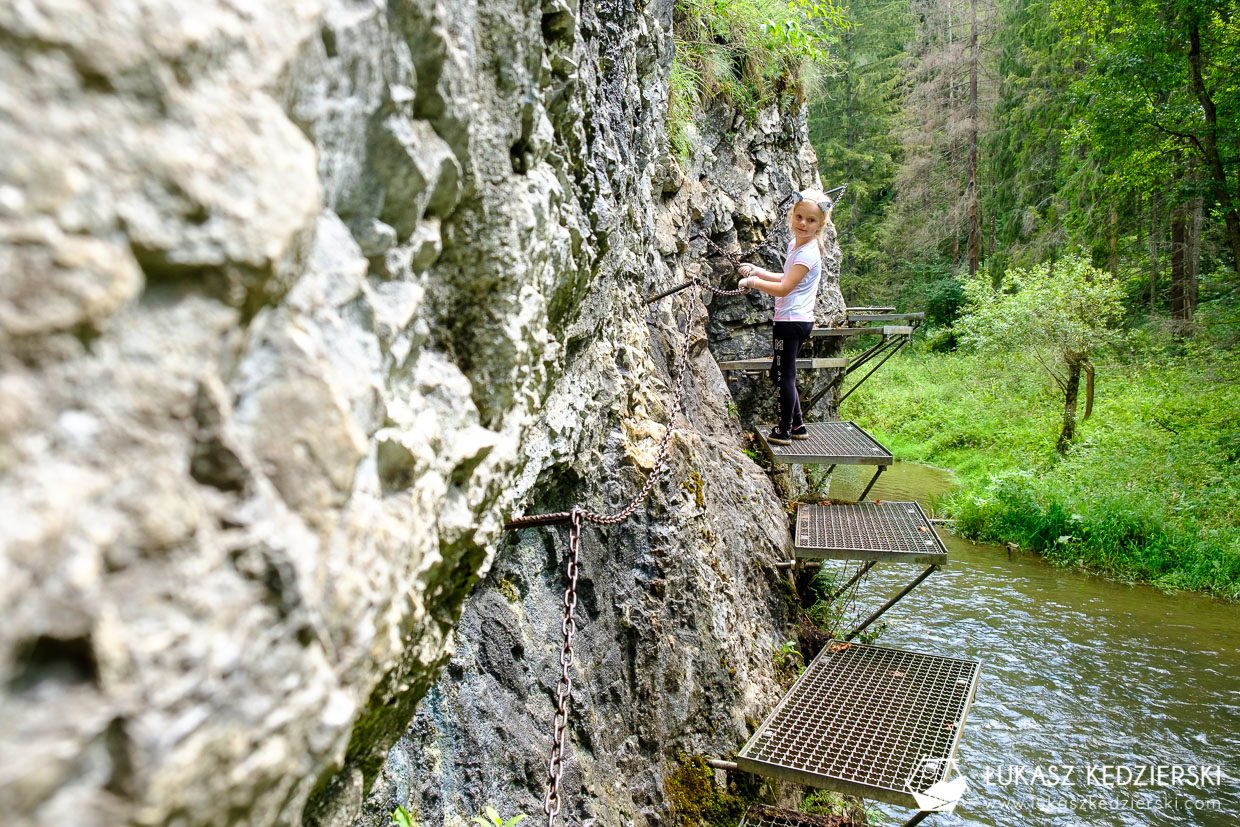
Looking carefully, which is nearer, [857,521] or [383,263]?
[383,263]

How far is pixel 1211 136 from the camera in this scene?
40.9 ft

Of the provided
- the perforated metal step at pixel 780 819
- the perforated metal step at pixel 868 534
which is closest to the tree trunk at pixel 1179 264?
the perforated metal step at pixel 868 534

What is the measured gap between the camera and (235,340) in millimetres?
1099

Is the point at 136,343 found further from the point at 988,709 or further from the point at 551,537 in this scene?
the point at 988,709

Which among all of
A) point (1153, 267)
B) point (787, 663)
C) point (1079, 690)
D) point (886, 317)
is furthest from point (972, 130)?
point (787, 663)

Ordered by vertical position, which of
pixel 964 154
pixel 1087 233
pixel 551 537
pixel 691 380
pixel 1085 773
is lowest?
pixel 1085 773

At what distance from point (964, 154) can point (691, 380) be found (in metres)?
28.2

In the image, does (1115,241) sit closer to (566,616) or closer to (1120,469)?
(1120,469)

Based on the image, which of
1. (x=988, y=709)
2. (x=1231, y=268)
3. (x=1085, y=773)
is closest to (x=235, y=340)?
(x=1085, y=773)

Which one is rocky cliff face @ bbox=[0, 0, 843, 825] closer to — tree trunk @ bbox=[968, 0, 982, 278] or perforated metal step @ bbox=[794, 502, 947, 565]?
perforated metal step @ bbox=[794, 502, 947, 565]

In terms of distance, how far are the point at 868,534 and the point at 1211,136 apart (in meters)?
11.6

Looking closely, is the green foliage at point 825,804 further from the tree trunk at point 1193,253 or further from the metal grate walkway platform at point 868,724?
the tree trunk at point 1193,253

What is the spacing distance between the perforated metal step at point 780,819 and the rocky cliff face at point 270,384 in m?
1.91

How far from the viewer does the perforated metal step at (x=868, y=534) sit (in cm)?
Result: 559
